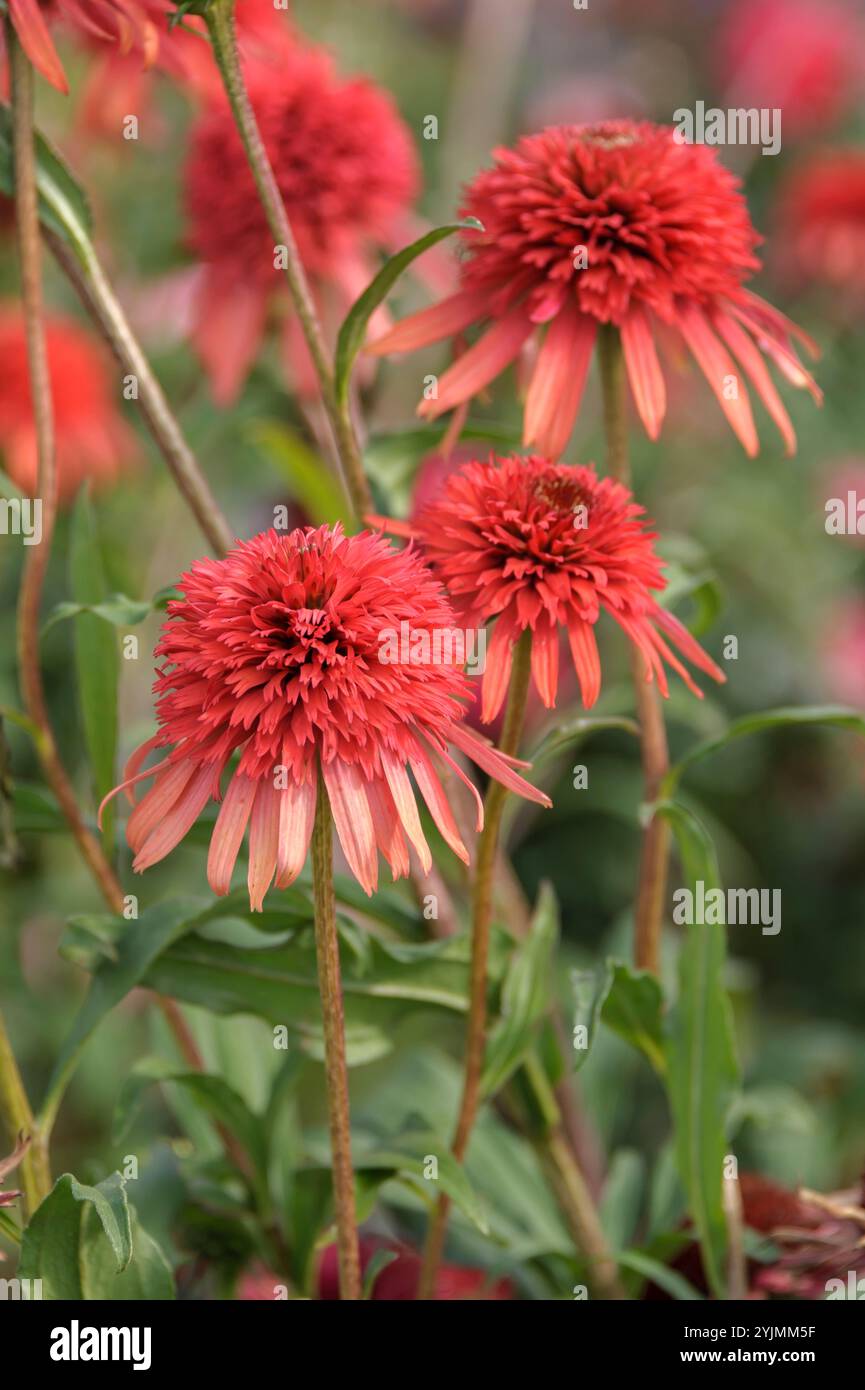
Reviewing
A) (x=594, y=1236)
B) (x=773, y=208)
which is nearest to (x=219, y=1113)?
(x=594, y=1236)

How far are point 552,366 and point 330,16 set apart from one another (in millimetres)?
1454

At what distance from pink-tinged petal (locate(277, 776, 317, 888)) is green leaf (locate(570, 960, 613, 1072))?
0.44 ft

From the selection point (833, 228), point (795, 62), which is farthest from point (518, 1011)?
point (795, 62)

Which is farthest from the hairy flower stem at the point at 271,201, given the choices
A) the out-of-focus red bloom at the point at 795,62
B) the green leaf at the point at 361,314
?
the out-of-focus red bloom at the point at 795,62

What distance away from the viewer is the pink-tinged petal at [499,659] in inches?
20.7

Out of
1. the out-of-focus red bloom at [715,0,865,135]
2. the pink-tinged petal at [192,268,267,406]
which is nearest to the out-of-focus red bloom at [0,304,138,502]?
the pink-tinged petal at [192,268,267,406]

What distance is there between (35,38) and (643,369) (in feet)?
0.88

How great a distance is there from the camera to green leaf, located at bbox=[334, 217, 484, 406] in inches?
22.1

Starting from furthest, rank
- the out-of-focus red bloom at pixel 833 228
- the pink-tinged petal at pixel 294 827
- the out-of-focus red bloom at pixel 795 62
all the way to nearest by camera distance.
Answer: the out-of-focus red bloom at pixel 795 62
the out-of-focus red bloom at pixel 833 228
the pink-tinged petal at pixel 294 827

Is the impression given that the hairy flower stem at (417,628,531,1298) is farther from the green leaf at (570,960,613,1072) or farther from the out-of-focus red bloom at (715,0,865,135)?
the out-of-focus red bloom at (715,0,865,135)

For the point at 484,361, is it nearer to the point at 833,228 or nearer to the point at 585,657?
the point at 585,657

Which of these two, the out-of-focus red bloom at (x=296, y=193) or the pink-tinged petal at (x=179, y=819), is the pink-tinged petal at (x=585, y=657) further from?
the out-of-focus red bloom at (x=296, y=193)

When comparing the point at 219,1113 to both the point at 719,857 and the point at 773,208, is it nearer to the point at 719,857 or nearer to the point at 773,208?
the point at 719,857

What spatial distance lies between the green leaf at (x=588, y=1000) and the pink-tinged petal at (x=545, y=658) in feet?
0.38
